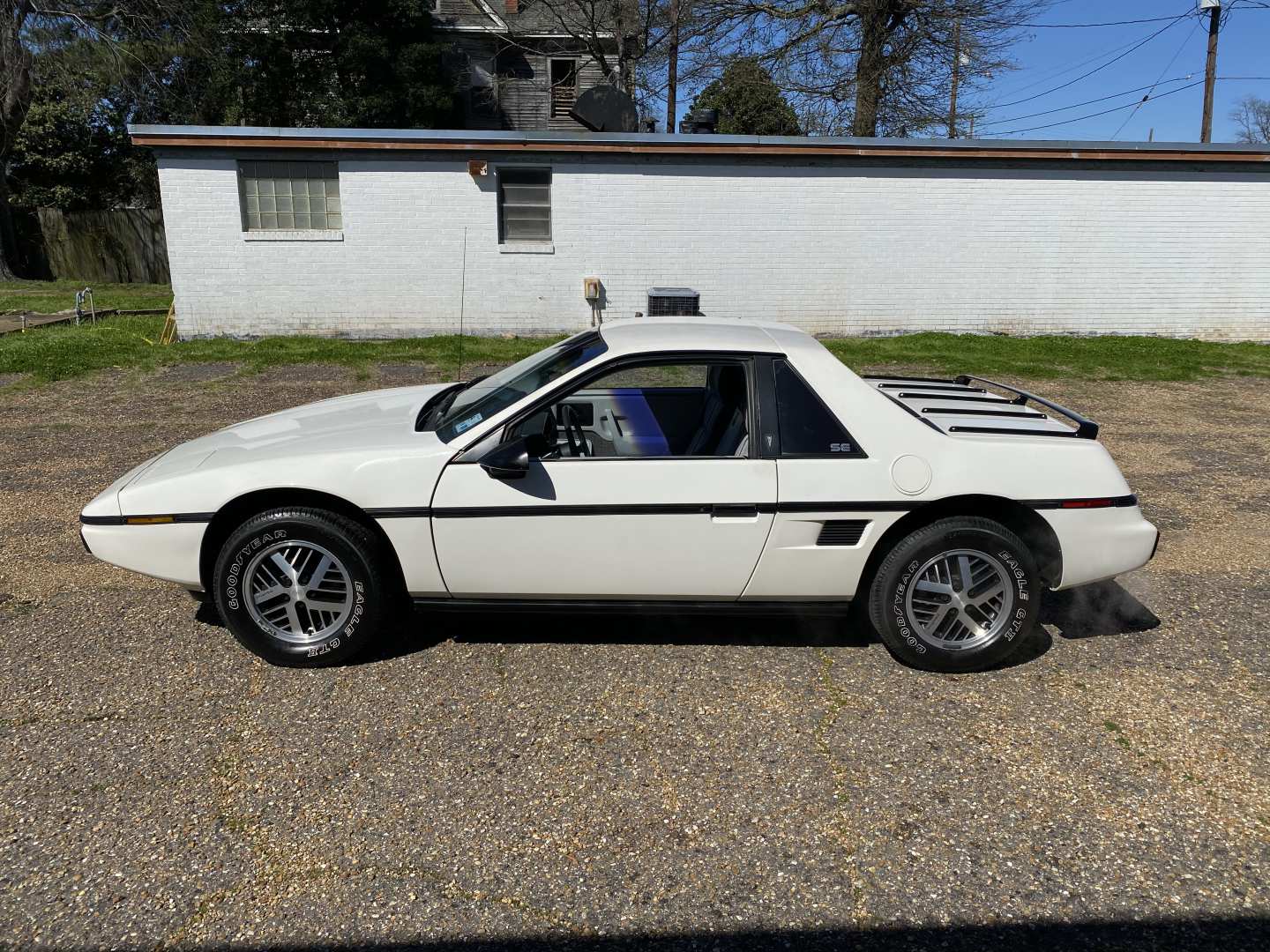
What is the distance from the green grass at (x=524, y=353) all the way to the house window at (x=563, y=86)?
63.6 ft

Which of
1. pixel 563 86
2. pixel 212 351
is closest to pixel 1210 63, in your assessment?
pixel 563 86

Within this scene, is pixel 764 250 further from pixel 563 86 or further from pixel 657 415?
pixel 563 86

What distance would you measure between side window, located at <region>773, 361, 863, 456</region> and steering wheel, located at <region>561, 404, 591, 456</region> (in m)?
0.90

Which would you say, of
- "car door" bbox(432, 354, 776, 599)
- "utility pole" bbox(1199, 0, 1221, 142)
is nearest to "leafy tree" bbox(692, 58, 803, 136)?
"utility pole" bbox(1199, 0, 1221, 142)

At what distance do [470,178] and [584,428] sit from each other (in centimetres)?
1079

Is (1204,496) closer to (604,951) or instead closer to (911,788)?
(911,788)

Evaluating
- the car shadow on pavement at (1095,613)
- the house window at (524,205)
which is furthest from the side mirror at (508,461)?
the house window at (524,205)

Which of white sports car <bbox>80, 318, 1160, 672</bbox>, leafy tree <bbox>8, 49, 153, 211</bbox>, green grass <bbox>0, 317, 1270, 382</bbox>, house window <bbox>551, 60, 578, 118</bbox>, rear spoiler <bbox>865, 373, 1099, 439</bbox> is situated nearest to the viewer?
white sports car <bbox>80, 318, 1160, 672</bbox>

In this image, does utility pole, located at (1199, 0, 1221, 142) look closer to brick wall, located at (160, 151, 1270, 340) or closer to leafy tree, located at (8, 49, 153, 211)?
brick wall, located at (160, 151, 1270, 340)

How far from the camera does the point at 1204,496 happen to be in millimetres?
6605

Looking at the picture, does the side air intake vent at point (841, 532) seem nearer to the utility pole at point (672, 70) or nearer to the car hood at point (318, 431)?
the car hood at point (318, 431)

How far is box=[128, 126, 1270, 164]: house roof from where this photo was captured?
13320 millimetres

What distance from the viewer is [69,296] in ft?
66.4

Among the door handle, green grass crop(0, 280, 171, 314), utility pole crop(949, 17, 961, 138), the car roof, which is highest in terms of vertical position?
utility pole crop(949, 17, 961, 138)
